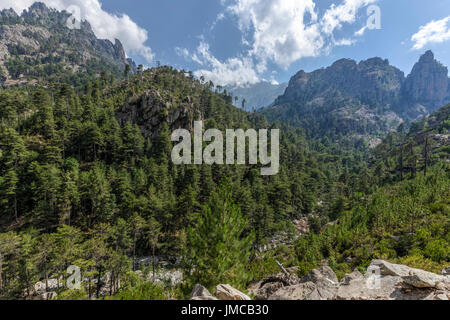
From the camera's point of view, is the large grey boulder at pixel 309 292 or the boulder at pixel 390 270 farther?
the boulder at pixel 390 270

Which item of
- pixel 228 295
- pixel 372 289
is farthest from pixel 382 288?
pixel 228 295

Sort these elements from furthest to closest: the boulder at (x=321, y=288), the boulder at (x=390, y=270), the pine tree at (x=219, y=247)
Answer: the pine tree at (x=219, y=247) < the boulder at (x=390, y=270) < the boulder at (x=321, y=288)

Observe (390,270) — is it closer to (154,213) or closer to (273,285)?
(273,285)

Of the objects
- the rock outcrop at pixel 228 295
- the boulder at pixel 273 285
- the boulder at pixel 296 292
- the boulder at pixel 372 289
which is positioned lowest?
the boulder at pixel 273 285

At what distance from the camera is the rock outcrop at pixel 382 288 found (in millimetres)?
7674

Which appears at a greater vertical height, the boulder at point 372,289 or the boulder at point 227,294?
the boulder at point 227,294

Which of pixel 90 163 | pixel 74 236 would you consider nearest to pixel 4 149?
pixel 90 163

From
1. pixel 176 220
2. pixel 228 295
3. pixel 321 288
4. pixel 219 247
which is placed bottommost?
Result: pixel 176 220

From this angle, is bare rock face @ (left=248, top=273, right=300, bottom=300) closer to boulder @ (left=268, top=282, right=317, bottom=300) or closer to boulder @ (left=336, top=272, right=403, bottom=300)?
boulder @ (left=268, top=282, right=317, bottom=300)

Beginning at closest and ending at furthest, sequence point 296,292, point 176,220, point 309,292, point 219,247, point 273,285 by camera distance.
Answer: point 309,292 → point 296,292 → point 219,247 → point 273,285 → point 176,220

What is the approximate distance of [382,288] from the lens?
362 inches

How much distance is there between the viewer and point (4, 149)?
3925 cm

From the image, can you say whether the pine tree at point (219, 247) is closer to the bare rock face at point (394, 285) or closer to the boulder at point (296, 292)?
the boulder at point (296, 292)

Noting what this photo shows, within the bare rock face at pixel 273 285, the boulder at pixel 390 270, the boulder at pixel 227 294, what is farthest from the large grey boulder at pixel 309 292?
the boulder at pixel 227 294
